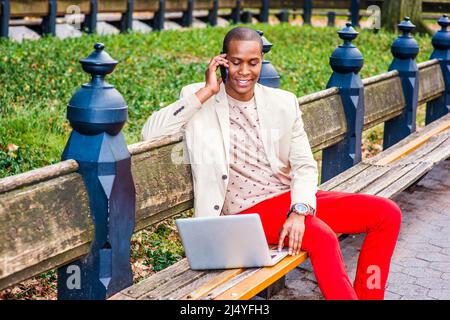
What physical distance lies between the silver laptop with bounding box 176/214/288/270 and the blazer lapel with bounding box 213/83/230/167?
464 mm

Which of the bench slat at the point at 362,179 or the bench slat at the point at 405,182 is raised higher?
the bench slat at the point at 405,182

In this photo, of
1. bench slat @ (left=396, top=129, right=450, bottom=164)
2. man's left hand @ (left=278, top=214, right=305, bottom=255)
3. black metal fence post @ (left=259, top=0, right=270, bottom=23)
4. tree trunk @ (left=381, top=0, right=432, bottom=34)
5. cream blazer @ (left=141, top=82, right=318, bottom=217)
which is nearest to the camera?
man's left hand @ (left=278, top=214, right=305, bottom=255)

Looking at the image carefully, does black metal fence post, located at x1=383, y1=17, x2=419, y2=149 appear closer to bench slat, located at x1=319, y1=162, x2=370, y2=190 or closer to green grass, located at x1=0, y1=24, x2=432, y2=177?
bench slat, located at x1=319, y1=162, x2=370, y2=190

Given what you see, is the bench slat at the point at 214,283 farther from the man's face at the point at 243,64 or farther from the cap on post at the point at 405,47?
the cap on post at the point at 405,47

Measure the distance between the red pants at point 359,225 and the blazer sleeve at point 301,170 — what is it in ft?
0.32

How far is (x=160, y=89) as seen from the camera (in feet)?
31.7

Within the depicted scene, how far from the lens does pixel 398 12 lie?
18.4 metres

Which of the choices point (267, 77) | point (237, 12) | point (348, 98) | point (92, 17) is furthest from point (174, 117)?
point (237, 12)

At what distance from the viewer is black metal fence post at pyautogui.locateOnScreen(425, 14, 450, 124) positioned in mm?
8617

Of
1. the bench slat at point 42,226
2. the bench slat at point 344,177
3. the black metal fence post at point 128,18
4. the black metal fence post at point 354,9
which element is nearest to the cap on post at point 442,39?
the bench slat at point 344,177

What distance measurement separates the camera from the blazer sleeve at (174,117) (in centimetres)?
400

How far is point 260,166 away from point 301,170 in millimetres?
203

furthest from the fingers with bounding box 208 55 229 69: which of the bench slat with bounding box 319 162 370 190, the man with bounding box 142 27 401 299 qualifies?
the bench slat with bounding box 319 162 370 190
